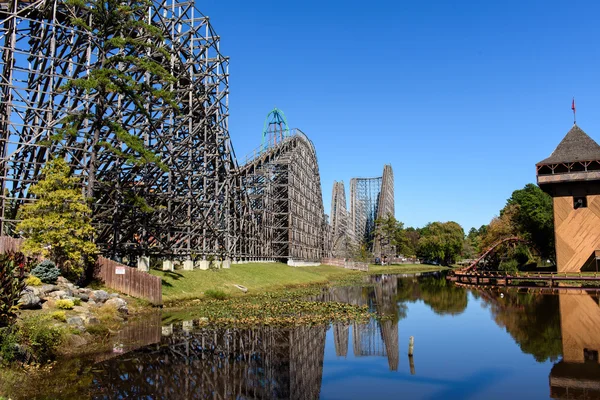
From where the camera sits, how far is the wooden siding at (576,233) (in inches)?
1750

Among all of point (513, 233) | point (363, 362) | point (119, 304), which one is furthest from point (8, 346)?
point (513, 233)

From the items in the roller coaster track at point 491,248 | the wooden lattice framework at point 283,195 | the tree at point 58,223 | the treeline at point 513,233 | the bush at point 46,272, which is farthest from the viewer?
the treeline at point 513,233

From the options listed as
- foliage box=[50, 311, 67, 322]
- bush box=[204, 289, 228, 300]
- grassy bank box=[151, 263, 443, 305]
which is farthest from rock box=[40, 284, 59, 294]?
bush box=[204, 289, 228, 300]

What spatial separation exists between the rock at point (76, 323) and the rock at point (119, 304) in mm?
3570

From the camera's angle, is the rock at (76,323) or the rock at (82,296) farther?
the rock at (82,296)

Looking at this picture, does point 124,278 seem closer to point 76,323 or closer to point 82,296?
point 82,296

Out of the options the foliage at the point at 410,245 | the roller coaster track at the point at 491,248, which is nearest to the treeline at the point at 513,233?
the roller coaster track at the point at 491,248

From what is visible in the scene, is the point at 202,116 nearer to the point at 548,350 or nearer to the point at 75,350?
the point at 75,350

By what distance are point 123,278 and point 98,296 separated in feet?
9.37

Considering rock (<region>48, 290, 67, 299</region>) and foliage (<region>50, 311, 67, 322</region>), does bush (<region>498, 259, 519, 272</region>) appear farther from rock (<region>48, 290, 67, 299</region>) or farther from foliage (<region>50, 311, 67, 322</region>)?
foliage (<region>50, 311, 67, 322</region>)

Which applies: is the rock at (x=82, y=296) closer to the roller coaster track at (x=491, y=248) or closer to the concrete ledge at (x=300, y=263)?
the concrete ledge at (x=300, y=263)

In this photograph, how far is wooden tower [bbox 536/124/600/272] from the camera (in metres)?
44.5

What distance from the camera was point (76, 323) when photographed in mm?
15516

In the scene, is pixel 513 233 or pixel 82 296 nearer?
pixel 82 296
